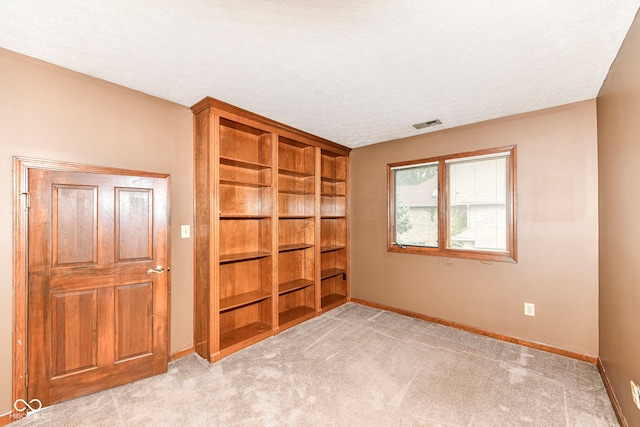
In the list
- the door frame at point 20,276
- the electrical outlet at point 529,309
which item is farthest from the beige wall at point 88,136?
the electrical outlet at point 529,309

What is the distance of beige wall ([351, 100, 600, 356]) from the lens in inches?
103

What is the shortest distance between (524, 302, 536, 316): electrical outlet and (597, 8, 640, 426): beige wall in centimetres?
53

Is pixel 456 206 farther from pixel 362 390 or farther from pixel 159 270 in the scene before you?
pixel 159 270

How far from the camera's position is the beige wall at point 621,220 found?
1.60 meters

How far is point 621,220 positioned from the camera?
6.10 ft

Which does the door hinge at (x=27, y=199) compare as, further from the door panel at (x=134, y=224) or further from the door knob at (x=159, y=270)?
the door knob at (x=159, y=270)

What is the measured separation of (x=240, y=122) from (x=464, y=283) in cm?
317

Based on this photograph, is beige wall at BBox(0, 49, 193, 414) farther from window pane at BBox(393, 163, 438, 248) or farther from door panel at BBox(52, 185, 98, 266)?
window pane at BBox(393, 163, 438, 248)

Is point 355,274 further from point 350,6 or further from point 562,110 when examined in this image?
point 350,6

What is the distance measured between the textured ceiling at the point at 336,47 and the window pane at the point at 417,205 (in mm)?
1150

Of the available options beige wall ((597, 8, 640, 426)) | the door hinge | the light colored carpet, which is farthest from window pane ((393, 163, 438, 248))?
the door hinge

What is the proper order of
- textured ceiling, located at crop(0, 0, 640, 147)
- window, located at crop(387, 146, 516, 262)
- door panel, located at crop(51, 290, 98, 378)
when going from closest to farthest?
textured ceiling, located at crop(0, 0, 640, 147)
door panel, located at crop(51, 290, 98, 378)
window, located at crop(387, 146, 516, 262)

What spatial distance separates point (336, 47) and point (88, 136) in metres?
2.06

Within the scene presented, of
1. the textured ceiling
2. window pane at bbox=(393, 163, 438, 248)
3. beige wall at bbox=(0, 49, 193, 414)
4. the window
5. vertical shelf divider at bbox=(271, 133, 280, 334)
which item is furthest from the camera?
window pane at bbox=(393, 163, 438, 248)
